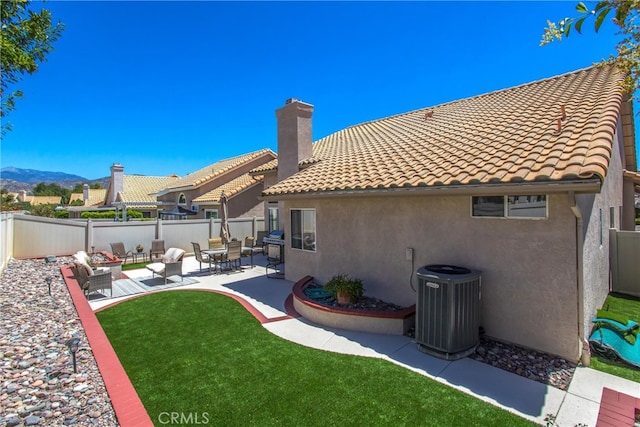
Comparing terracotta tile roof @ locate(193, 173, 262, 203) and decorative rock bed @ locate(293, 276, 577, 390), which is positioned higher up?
terracotta tile roof @ locate(193, 173, 262, 203)

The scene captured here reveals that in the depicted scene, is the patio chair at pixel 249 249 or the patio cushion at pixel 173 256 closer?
the patio cushion at pixel 173 256

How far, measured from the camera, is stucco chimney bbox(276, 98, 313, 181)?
15.0 metres

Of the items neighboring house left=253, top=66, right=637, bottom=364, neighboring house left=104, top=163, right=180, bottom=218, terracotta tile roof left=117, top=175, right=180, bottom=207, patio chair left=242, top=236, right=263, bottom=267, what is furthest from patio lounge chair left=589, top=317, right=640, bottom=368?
terracotta tile roof left=117, top=175, right=180, bottom=207

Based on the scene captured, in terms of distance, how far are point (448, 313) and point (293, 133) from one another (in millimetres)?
11470

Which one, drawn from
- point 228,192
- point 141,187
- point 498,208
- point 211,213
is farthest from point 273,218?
point 141,187

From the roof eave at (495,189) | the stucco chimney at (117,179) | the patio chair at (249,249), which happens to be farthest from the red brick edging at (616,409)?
the stucco chimney at (117,179)

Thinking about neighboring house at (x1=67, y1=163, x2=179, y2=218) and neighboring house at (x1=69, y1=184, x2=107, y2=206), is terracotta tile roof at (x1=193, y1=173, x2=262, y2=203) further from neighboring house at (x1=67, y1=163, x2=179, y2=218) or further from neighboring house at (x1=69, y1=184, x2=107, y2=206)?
neighboring house at (x1=69, y1=184, x2=107, y2=206)

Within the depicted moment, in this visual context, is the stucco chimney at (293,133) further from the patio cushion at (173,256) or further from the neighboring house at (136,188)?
the neighboring house at (136,188)

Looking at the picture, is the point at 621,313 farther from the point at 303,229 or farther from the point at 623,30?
the point at 303,229

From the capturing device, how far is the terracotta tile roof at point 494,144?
594cm

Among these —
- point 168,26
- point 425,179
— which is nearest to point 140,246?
point 168,26

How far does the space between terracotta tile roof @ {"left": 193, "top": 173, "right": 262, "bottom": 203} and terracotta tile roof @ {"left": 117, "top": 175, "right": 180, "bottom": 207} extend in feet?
41.8

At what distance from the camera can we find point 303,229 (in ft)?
39.2

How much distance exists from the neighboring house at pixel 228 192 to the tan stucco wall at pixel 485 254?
12418mm
